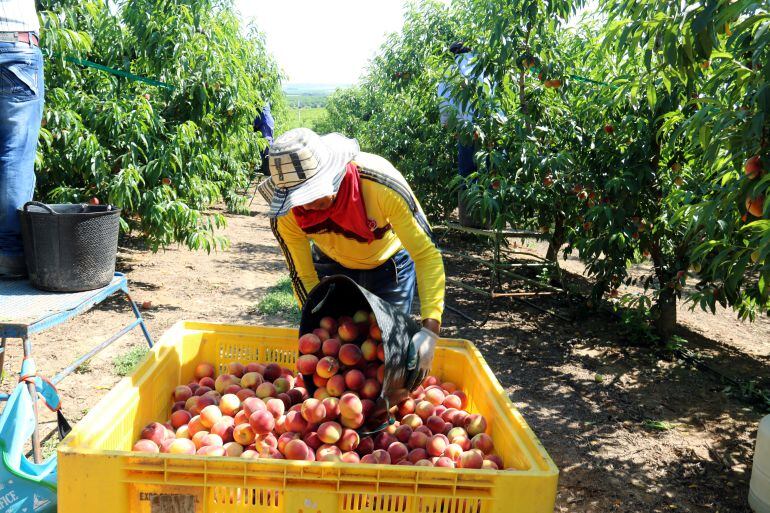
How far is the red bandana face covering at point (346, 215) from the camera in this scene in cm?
226

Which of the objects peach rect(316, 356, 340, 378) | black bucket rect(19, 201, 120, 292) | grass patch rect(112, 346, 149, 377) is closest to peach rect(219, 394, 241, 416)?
peach rect(316, 356, 340, 378)

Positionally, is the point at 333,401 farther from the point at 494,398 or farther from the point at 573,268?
the point at 573,268

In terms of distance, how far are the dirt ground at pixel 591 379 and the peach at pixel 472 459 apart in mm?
1093

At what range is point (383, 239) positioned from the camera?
2.64 meters

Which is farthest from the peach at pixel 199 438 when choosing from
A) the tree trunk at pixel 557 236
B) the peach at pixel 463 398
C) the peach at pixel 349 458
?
the tree trunk at pixel 557 236

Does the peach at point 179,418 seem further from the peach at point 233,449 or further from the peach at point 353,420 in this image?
the peach at point 353,420

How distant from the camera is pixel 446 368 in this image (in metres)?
2.59

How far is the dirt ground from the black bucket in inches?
35.4

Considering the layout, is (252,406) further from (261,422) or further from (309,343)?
(309,343)

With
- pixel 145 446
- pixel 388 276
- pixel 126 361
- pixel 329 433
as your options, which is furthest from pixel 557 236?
pixel 145 446

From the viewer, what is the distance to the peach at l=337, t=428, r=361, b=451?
1861 mm

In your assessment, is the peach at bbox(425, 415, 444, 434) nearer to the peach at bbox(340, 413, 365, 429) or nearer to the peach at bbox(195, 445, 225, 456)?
the peach at bbox(340, 413, 365, 429)

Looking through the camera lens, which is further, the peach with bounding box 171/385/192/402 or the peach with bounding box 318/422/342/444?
the peach with bounding box 171/385/192/402

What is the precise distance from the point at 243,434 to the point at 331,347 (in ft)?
1.30
